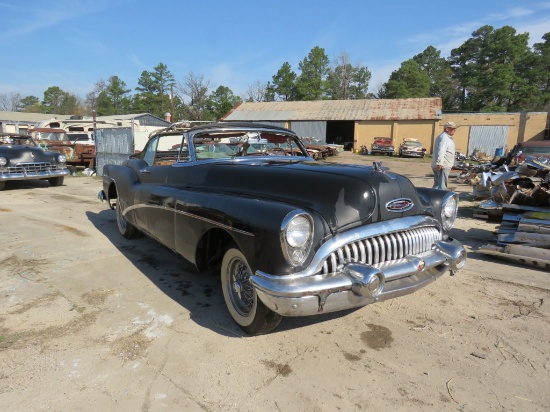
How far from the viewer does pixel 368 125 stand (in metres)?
31.7

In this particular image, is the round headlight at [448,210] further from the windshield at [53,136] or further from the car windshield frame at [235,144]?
the windshield at [53,136]

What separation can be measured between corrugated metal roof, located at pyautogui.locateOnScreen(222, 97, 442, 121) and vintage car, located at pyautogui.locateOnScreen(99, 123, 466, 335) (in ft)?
96.6

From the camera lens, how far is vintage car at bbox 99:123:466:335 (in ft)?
7.41

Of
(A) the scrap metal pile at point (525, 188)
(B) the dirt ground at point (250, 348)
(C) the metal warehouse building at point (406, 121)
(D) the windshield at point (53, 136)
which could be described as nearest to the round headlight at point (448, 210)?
(B) the dirt ground at point (250, 348)

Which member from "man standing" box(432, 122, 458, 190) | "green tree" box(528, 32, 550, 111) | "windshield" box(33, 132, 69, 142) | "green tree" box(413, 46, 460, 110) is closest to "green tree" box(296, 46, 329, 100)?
"green tree" box(413, 46, 460, 110)

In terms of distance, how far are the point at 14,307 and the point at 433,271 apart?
3484 millimetres

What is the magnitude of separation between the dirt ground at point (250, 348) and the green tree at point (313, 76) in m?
52.6

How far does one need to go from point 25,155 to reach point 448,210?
10.8m

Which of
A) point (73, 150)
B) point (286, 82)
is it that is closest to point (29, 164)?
point (73, 150)

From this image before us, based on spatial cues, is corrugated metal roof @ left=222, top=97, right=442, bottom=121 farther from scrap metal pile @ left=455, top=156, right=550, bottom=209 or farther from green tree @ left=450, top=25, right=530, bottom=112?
scrap metal pile @ left=455, top=156, right=550, bottom=209

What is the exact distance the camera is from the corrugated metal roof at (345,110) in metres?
30.6

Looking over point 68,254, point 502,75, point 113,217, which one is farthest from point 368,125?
point 68,254

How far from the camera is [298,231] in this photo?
230 centimetres

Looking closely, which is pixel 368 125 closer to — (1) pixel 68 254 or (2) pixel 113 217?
(2) pixel 113 217
